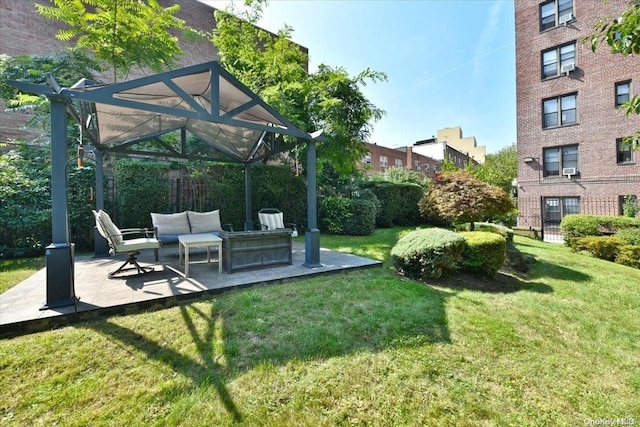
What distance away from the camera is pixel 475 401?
2.28 m

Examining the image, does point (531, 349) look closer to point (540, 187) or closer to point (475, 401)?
point (475, 401)

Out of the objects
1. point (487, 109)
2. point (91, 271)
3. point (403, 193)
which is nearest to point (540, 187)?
point (403, 193)

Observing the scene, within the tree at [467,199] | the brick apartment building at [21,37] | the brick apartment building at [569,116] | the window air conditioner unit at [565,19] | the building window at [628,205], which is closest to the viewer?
the tree at [467,199]

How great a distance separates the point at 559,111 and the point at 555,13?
475 cm

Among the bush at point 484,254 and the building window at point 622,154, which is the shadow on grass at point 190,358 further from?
the building window at point 622,154

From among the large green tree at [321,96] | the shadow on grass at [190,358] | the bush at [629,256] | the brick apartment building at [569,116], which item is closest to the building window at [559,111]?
the brick apartment building at [569,116]

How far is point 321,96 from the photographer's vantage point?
9891mm

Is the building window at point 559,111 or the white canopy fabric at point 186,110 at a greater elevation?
the building window at point 559,111

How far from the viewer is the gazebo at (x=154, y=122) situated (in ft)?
11.4

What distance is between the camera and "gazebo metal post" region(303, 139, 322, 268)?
5.52 m

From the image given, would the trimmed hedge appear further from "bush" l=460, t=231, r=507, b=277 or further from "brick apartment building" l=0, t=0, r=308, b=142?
"brick apartment building" l=0, t=0, r=308, b=142

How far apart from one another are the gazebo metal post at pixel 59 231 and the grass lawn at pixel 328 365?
55cm

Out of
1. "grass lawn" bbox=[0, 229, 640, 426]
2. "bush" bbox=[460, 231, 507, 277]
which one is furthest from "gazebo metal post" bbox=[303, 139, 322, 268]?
"bush" bbox=[460, 231, 507, 277]

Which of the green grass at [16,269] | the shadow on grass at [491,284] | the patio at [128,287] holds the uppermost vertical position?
the green grass at [16,269]
